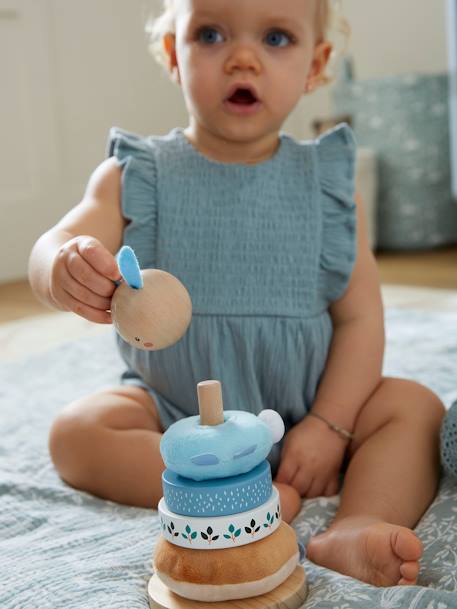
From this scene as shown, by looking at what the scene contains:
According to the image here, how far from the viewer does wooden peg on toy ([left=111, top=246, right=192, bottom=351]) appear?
1.86 feet

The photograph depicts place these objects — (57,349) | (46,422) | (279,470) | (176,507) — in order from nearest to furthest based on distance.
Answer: (176,507) → (279,470) → (46,422) → (57,349)

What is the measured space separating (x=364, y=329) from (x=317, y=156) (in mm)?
203

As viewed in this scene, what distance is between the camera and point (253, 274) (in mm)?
899

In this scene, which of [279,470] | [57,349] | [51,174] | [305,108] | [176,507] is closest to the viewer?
[176,507]

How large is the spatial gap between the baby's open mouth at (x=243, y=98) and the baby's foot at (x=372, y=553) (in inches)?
17.3

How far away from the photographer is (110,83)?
2582mm

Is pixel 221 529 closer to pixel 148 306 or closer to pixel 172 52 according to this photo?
pixel 148 306

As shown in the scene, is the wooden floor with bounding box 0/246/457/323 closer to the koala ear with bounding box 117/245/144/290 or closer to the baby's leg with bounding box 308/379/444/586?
the baby's leg with bounding box 308/379/444/586

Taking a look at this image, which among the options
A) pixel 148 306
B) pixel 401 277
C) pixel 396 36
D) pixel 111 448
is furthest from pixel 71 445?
pixel 396 36

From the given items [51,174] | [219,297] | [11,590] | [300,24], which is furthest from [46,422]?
[51,174]

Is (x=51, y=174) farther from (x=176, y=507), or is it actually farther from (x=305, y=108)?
(x=176, y=507)

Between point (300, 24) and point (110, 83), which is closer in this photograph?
point (300, 24)

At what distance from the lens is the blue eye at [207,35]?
0.88m

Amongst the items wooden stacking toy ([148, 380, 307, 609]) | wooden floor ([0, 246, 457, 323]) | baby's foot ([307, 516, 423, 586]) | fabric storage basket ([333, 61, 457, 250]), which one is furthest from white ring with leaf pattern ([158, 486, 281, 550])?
fabric storage basket ([333, 61, 457, 250])
